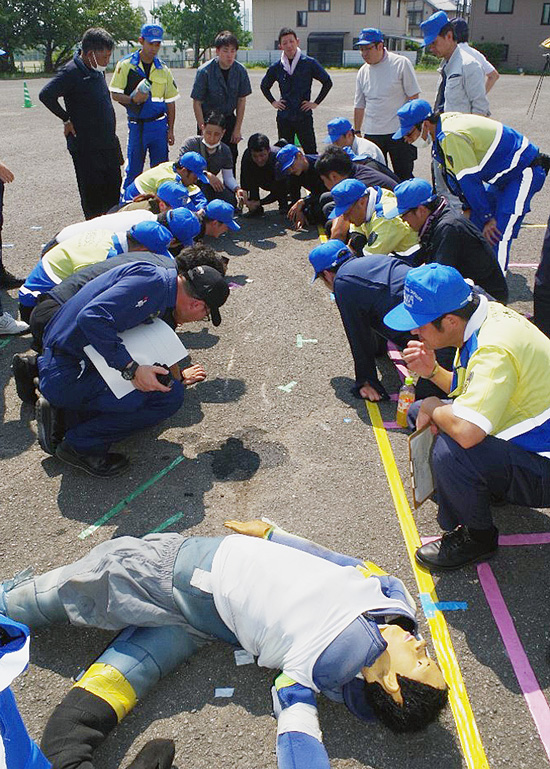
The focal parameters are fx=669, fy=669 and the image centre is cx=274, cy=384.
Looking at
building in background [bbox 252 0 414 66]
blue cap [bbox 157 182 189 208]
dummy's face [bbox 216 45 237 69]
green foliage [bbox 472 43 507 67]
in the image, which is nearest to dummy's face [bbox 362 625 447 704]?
blue cap [bbox 157 182 189 208]

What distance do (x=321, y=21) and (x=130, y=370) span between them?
63945 mm

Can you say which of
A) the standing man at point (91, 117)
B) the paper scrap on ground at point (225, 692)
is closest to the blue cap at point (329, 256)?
the paper scrap on ground at point (225, 692)

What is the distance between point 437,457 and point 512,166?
346 cm

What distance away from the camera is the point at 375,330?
4953mm

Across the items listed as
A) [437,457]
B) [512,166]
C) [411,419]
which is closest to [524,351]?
[437,457]

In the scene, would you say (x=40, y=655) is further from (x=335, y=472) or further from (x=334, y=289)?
(x=334, y=289)

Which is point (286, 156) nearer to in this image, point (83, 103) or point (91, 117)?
point (91, 117)

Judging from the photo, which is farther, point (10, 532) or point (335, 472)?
point (335, 472)

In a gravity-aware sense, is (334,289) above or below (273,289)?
above

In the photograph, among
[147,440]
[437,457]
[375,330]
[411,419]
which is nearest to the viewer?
[437,457]

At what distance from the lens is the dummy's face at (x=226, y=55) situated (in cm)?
829

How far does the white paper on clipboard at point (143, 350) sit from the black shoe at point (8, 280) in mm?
3251

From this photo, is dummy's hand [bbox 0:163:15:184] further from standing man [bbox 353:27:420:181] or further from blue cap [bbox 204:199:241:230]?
standing man [bbox 353:27:420:181]

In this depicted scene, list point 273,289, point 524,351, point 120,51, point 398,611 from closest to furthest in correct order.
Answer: point 398,611 → point 524,351 → point 273,289 → point 120,51
